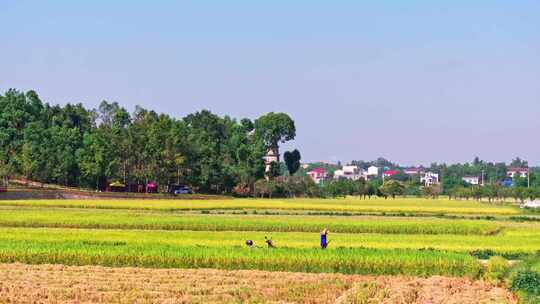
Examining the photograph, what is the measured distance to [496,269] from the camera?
32.7 meters

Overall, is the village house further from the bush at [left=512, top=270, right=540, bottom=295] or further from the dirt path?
the bush at [left=512, top=270, right=540, bottom=295]

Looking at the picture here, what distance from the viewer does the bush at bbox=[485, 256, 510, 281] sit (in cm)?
3222

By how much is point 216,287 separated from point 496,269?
11.2m

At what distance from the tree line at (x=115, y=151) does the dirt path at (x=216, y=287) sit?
273 feet

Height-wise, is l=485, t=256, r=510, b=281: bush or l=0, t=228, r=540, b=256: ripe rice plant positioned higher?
l=0, t=228, r=540, b=256: ripe rice plant

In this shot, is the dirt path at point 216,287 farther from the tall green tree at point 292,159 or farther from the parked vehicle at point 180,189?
the tall green tree at point 292,159

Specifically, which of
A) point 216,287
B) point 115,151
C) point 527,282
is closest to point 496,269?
point 527,282

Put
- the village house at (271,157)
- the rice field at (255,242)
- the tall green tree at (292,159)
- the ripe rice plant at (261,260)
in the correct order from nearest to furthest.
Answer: the ripe rice plant at (261,260) < the rice field at (255,242) < the village house at (271,157) < the tall green tree at (292,159)

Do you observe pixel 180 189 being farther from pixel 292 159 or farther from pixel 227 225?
pixel 227 225

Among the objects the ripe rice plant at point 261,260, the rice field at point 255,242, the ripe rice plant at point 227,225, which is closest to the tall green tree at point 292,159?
the rice field at point 255,242

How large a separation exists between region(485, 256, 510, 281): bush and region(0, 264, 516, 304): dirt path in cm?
131

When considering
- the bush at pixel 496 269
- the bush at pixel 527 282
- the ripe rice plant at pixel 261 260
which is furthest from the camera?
the ripe rice plant at pixel 261 260

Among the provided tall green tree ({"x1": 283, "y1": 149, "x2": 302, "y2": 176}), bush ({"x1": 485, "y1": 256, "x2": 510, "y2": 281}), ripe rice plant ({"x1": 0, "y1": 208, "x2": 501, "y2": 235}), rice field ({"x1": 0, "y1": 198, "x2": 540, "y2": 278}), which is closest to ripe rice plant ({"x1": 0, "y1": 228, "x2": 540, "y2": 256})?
rice field ({"x1": 0, "y1": 198, "x2": 540, "y2": 278})

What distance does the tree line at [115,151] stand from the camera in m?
119
